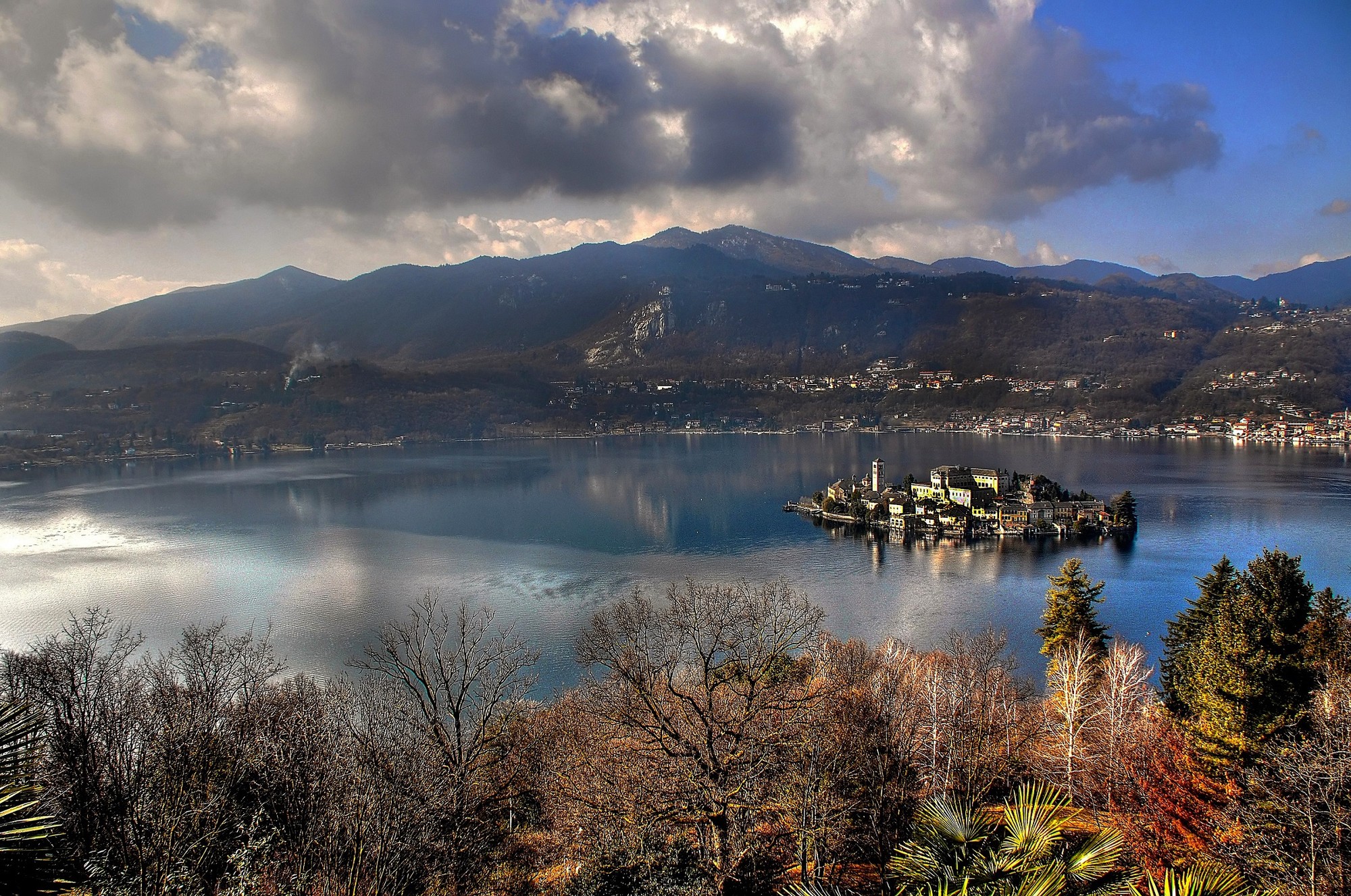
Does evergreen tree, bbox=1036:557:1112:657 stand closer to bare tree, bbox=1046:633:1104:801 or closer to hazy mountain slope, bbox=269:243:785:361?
bare tree, bbox=1046:633:1104:801

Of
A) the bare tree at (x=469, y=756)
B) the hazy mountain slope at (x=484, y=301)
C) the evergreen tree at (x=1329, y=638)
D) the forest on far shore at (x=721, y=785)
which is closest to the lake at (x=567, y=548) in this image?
the bare tree at (x=469, y=756)

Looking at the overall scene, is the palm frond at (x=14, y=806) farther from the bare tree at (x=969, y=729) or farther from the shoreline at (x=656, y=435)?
the shoreline at (x=656, y=435)

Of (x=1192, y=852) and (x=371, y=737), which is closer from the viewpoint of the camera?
(x=1192, y=852)

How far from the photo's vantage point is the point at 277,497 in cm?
3831

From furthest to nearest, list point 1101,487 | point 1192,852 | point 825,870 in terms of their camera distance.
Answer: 1. point 1101,487
2. point 825,870
3. point 1192,852

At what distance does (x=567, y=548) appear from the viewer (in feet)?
82.7

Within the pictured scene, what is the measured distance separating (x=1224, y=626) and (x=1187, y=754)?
3.61 ft

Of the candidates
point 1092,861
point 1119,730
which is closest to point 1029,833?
point 1092,861

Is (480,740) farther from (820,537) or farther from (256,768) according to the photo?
(820,537)

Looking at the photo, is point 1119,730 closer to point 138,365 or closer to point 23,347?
point 138,365

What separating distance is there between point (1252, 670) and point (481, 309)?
155442mm

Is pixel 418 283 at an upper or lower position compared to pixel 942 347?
upper

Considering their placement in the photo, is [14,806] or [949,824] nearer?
[14,806]

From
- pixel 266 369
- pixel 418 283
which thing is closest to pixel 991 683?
pixel 266 369
